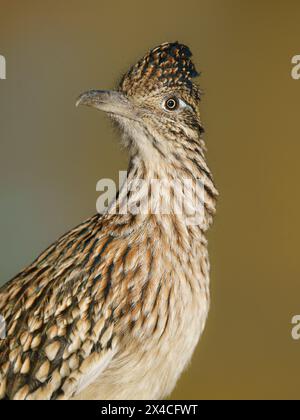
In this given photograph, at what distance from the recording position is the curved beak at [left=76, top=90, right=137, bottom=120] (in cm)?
561

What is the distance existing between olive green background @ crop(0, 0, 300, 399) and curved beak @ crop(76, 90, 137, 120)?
16.6ft

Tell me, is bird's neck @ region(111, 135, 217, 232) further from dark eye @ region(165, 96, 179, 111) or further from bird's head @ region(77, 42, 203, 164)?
dark eye @ region(165, 96, 179, 111)

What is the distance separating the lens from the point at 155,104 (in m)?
5.72

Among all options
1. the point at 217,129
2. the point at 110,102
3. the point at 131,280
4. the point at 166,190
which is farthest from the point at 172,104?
the point at 217,129

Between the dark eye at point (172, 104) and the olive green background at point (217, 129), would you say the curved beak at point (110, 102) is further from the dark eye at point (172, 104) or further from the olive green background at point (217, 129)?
the olive green background at point (217, 129)

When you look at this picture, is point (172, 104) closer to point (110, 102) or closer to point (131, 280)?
point (110, 102)

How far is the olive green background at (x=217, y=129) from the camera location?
11.0 meters

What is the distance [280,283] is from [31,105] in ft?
14.3

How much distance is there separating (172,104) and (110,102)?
391 millimetres

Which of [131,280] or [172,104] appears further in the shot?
[172,104]

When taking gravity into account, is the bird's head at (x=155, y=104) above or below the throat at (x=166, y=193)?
above

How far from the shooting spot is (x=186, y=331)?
552 centimetres

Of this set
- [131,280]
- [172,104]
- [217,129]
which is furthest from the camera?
[217,129]

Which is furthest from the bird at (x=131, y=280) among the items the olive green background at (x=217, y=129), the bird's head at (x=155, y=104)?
the olive green background at (x=217, y=129)
